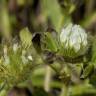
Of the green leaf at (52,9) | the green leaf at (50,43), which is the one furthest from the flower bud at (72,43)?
the green leaf at (52,9)

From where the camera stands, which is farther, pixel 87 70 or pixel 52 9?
pixel 52 9

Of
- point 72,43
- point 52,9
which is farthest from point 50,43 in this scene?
point 52,9

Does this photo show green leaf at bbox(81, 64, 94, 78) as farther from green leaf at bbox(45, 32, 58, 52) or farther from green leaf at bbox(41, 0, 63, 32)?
green leaf at bbox(41, 0, 63, 32)

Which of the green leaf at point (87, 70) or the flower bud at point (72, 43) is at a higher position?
the flower bud at point (72, 43)

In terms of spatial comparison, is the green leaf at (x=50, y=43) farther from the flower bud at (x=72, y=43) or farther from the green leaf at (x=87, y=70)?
the green leaf at (x=87, y=70)

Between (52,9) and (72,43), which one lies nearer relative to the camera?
(72,43)

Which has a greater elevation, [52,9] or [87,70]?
[52,9]

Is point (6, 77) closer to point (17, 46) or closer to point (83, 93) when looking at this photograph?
point (17, 46)

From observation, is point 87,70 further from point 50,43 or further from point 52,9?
point 52,9
